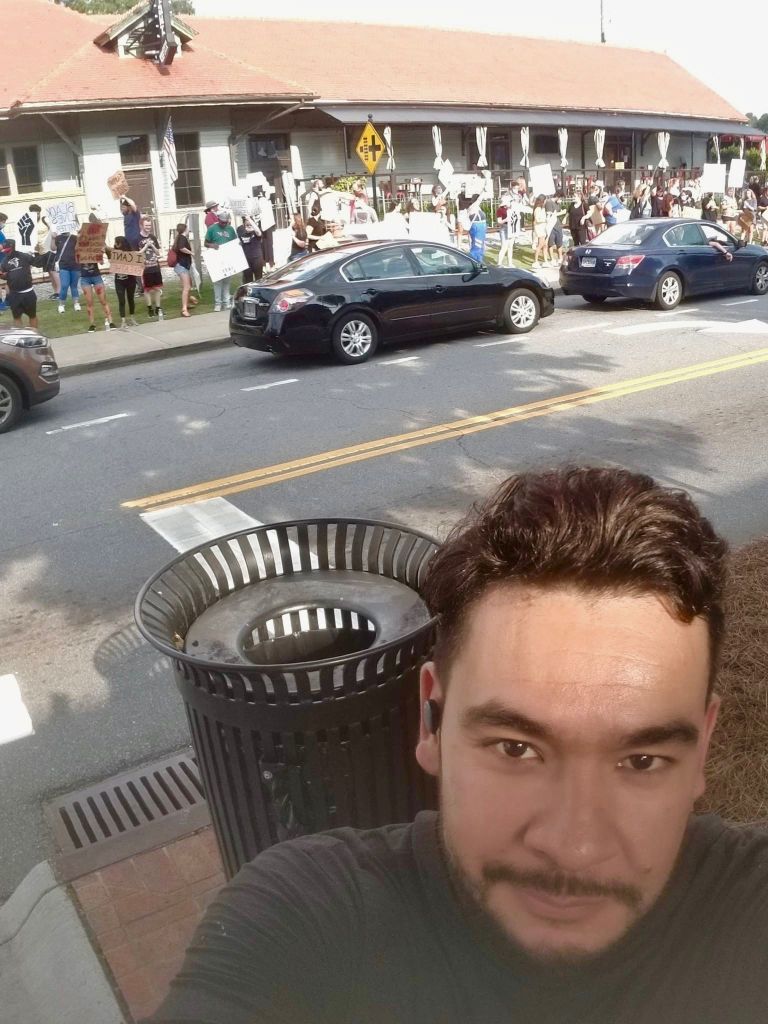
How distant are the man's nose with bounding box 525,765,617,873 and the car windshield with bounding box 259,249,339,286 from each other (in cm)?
1163

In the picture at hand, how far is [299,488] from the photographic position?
764 centimetres

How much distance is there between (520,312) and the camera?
46.2 feet

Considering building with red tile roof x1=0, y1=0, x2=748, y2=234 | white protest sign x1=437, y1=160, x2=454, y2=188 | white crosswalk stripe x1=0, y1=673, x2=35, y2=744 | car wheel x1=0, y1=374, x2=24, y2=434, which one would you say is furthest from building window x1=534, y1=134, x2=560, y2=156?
white crosswalk stripe x1=0, y1=673, x2=35, y2=744

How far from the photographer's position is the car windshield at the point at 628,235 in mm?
15805

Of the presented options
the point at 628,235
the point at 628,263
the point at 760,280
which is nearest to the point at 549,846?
the point at 628,263

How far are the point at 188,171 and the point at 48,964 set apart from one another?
25.8 meters

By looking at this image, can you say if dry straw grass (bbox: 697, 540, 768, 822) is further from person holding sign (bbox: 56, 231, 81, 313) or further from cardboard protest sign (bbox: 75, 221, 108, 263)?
person holding sign (bbox: 56, 231, 81, 313)

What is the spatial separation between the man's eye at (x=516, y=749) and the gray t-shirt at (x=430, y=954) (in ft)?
0.90

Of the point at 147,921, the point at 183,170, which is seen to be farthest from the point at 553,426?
the point at 183,170

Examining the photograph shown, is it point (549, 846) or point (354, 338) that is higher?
point (354, 338)

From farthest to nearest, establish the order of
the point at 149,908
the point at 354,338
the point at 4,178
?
the point at 4,178, the point at 354,338, the point at 149,908

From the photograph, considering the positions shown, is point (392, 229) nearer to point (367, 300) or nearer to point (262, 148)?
point (367, 300)

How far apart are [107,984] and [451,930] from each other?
6.42 feet

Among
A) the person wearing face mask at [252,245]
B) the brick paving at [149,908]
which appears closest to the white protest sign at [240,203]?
the person wearing face mask at [252,245]
